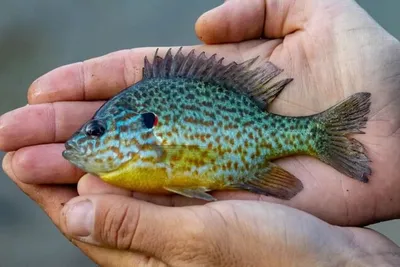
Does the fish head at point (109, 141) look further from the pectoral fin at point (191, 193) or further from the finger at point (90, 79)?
the finger at point (90, 79)

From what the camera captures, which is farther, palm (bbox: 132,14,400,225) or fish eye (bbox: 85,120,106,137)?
palm (bbox: 132,14,400,225)

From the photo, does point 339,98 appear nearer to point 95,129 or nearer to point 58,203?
point 95,129

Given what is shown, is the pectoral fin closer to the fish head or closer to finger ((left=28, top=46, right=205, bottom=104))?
the fish head

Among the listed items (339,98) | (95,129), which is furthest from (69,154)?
(339,98)

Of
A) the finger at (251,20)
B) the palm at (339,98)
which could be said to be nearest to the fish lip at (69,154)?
the palm at (339,98)

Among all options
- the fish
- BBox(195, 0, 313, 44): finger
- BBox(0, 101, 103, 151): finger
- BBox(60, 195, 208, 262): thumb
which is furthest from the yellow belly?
BBox(195, 0, 313, 44): finger

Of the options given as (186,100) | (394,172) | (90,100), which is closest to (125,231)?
(186,100)

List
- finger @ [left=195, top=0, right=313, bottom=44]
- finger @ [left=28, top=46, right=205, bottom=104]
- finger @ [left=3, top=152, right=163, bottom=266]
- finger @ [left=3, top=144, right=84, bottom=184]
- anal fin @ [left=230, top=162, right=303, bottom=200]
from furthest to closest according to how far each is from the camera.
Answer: finger @ [left=195, top=0, right=313, bottom=44]
finger @ [left=28, top=46, right=205, bottom=104]
finger @ [left=3, top=144, right=84, bottom=184]
anal fin @ [left=230, top=162, right=303, bottom=200]
finger @ [left=3, top=152, right=163, bottom=266]

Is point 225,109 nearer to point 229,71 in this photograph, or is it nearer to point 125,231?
point 229,71
